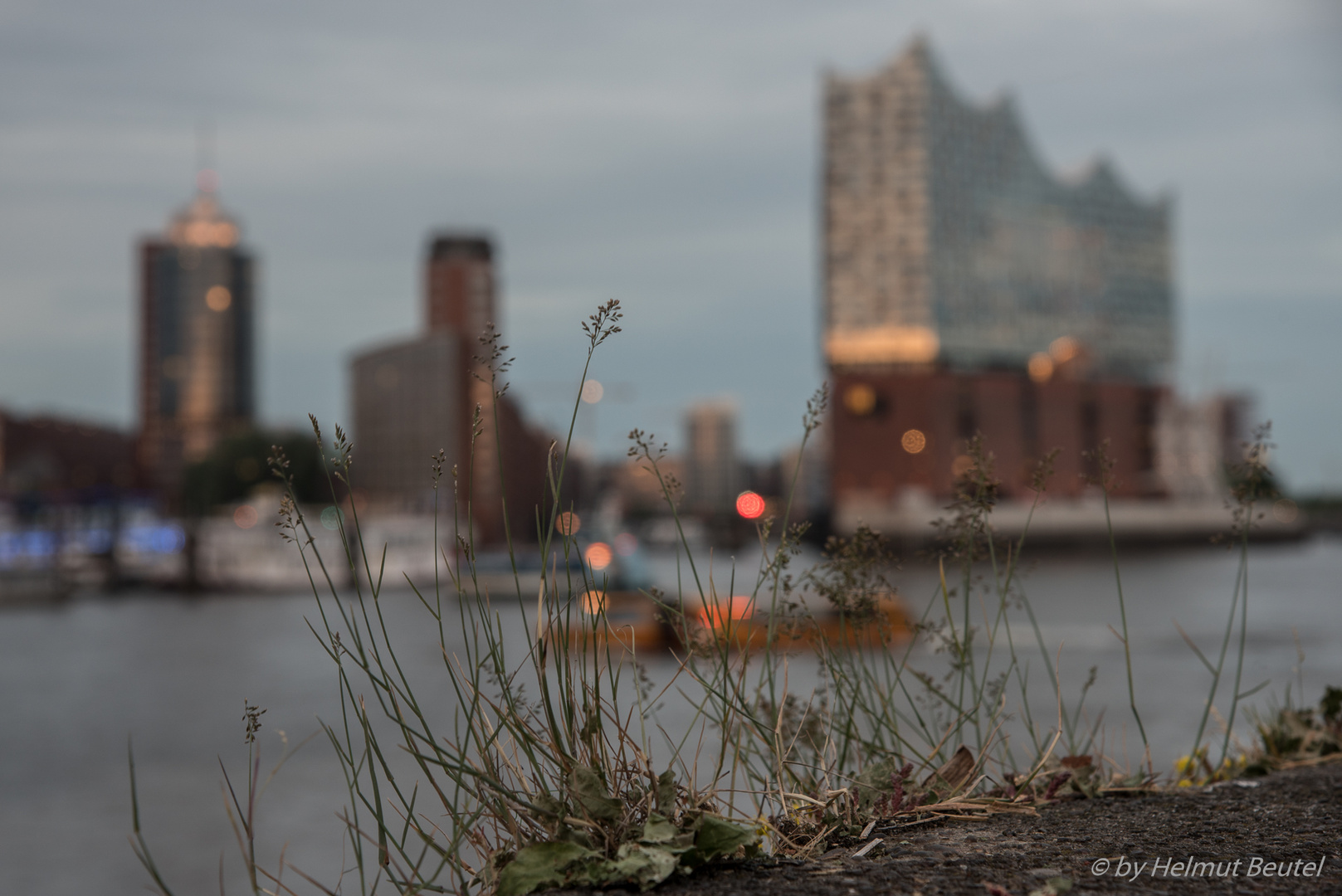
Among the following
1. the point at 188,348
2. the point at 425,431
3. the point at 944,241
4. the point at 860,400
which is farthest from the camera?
the point at 188,348

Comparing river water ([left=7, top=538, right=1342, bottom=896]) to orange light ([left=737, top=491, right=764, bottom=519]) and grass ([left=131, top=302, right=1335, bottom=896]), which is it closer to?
grass ([left=131, top=302, right=1335, bottom=896])

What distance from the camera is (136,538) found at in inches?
3802

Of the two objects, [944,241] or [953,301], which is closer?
[953,301]

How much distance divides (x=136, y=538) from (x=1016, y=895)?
10542cm

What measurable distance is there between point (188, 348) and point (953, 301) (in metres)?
134

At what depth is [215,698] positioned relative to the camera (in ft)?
83.4

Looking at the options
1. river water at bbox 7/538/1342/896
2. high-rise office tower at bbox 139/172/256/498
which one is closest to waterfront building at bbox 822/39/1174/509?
river water at bbox 7/538/1342/896

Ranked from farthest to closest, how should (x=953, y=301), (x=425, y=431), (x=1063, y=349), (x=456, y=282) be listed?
(x=456, y=282) → (x=425, y=431) → (x=1063, y=349) → (x=953, y=301)

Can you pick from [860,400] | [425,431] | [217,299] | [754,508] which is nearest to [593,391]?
[754,508]

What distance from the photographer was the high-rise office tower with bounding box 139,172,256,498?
180 meters

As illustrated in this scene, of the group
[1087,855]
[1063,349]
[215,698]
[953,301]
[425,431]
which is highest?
[953,301]

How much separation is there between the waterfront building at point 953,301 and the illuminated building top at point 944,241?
144 millimetres

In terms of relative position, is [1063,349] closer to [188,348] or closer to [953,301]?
[953,301]

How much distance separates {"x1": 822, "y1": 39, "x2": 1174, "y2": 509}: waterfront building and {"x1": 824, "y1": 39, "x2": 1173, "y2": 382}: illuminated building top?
5.7 inches
